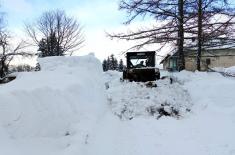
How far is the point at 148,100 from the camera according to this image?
15281mm

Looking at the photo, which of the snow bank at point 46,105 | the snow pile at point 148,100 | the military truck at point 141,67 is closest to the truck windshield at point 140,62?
the military truck at point 141,67

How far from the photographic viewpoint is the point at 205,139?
1062 cm

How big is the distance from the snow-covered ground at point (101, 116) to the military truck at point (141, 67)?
3631 millimetres

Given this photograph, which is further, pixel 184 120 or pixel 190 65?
pixel 190 65

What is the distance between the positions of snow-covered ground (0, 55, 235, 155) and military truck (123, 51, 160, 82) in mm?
3631

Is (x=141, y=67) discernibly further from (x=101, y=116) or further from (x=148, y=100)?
(x=101, y=116)

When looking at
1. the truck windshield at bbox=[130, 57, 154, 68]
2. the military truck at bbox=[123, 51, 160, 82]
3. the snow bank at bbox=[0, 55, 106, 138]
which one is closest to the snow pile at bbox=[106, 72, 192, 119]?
the snow bank at bbox=[0, 55, 106, 138]

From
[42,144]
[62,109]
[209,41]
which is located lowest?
[42,144]

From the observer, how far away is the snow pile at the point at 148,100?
14211 mm

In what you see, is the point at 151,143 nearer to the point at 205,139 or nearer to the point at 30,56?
the point at 205,139

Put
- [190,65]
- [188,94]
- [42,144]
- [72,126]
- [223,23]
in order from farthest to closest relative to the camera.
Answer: [190,65]
[223,23]
[188,94]
[72,126]
[42,144]

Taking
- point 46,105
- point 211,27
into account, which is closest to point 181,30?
point 211,27

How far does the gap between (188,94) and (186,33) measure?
10.8m

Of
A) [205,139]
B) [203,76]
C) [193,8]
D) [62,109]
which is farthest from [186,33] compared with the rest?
[62,109]
